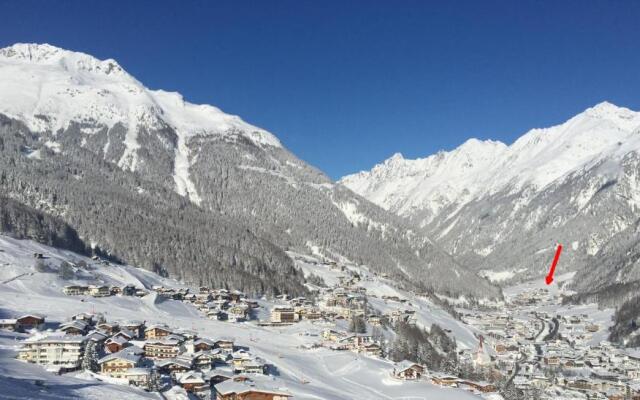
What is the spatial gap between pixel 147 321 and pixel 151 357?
2804 centimetres

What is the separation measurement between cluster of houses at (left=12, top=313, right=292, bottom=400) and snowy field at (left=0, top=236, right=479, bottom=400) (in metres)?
3.43

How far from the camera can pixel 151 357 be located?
311ft

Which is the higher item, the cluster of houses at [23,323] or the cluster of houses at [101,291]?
the cluster of houses at [101,291]

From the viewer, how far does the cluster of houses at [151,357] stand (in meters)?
79.1

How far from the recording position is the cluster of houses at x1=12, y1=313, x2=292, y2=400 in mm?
79125

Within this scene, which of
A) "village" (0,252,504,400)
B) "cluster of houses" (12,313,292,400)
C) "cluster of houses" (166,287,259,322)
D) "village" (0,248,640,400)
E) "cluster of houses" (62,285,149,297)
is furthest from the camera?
"cluster of houses" (166,287,259,322)

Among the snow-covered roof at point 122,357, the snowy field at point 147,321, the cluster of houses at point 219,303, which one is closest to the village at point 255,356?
the snow-covered roof at point 122,357

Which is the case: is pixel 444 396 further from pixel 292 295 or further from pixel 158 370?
pixel 292 295

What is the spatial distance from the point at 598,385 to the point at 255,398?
87.6 meters

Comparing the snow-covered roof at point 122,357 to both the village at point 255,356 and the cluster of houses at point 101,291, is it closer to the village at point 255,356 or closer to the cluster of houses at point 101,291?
the village at point 255,356

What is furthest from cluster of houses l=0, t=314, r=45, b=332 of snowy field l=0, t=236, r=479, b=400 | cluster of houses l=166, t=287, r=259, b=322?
cluster of houses l=166, t=287, r=259, b=322

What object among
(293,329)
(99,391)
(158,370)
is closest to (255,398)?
(158,370)

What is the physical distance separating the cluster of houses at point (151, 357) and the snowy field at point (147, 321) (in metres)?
3.43

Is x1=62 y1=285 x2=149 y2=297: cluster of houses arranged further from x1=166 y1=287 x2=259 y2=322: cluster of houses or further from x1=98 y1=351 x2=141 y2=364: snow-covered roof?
x1=98 y1=351 x2=141 y2=364: snow-covered roof
